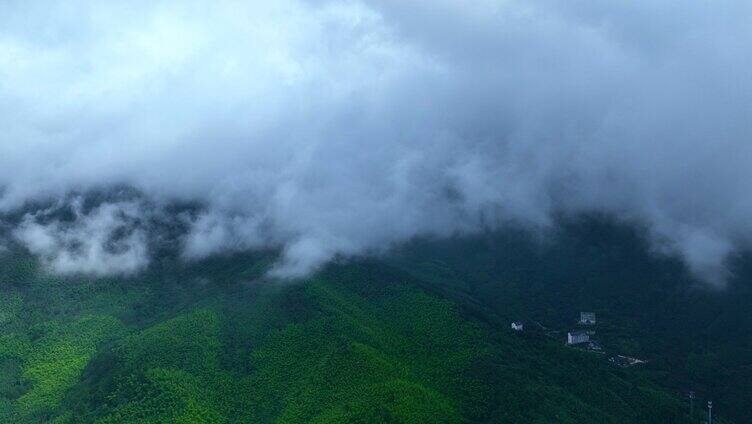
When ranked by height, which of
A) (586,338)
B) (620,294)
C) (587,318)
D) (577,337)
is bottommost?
(577,337)

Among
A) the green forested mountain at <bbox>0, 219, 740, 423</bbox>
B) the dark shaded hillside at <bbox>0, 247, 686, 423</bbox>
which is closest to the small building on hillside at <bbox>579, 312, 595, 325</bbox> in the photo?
the green forested mountain at <bbox>0, 219, 740, 423</bbox>

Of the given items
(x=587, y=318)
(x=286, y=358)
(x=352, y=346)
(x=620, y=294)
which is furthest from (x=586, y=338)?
(x=286, y=358)

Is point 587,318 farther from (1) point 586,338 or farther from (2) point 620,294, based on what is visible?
(2) point 620,294

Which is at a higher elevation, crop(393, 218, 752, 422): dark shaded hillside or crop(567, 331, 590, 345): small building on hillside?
crop(393, 218, 752, 422): dark shaded hillside

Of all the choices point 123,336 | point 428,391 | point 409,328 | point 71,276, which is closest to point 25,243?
point 71,276

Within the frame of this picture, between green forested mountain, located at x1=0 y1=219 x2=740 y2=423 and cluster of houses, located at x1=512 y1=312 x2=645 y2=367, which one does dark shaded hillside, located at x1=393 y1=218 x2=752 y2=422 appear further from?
cluster of houses, located at x1=512 y1=312 x2=645 y2=367

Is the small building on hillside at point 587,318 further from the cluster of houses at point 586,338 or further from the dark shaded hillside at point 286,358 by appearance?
the dark shaded hillside at point 286,358
